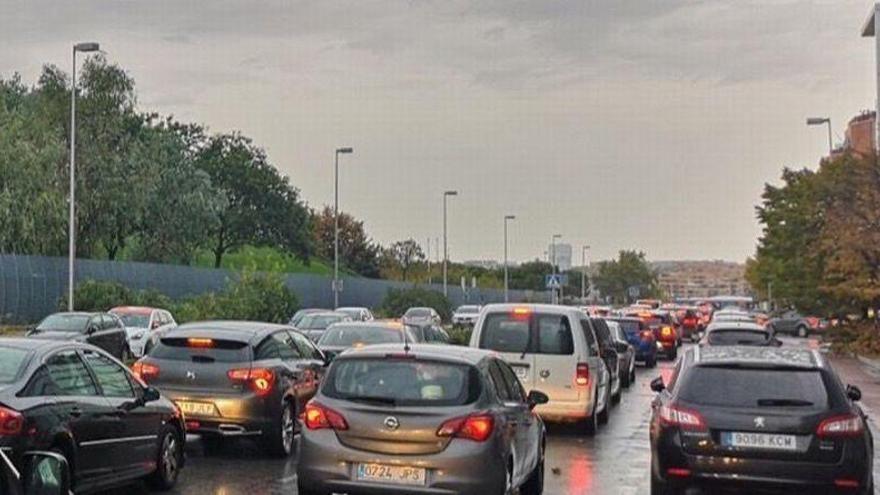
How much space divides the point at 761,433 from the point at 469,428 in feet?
8.37

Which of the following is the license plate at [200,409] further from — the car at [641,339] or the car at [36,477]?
the car at [641,339]

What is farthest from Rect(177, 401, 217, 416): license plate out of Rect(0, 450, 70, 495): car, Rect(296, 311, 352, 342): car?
Rect(296, 311, 352, 342): car

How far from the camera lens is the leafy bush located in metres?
65.8

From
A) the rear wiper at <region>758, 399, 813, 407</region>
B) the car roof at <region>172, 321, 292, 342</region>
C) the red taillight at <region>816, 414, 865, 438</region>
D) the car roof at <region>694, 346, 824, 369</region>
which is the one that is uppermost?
the car roof at <region>172, 321, 292, 342</region>

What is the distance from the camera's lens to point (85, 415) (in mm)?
9461

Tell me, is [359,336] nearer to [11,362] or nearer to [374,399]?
[374,399]

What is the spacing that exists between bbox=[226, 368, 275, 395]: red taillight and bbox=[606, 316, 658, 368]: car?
2158cm

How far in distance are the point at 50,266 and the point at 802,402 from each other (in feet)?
134

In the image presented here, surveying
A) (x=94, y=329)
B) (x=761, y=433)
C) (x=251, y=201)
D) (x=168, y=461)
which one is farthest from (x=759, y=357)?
(x=251, y=201)

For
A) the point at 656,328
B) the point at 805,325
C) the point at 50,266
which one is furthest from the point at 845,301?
the point at 50,266

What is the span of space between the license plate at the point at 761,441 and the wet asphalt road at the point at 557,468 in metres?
2.07

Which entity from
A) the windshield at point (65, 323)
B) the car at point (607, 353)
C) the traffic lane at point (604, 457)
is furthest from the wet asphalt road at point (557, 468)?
the windshield at point (65, 323)

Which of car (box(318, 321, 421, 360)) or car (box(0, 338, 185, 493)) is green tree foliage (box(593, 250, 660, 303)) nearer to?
car (box(318, 321, 421, 360))

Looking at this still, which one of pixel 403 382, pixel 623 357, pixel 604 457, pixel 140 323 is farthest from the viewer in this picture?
pixel 140 323
